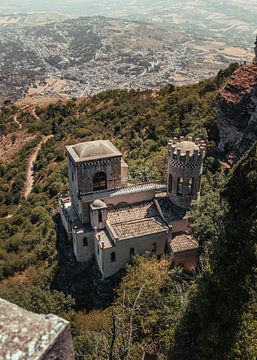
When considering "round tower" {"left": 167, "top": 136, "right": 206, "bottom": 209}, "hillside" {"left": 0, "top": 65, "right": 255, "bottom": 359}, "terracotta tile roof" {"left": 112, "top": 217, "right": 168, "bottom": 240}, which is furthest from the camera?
"round tower" {"left": 167, "top": 136, "right": 206, "bottom": 209}

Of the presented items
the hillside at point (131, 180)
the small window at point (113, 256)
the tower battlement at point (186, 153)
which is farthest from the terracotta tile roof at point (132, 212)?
the tower battlement at point (186, 153)

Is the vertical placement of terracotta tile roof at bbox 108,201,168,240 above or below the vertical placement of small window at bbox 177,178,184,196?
below

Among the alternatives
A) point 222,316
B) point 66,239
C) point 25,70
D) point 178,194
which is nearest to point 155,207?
point 178,194

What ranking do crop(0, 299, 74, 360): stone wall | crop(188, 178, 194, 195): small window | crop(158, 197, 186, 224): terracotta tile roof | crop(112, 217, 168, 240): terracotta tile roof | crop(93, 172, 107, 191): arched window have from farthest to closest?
crop(93, 172, 107, 191): arched window, crop(188, 178, 194, 195): small window, crop(158, 197, 186, 224): terracotta tile roof, crop(112, 217, 168, 240): terracotta tile roof, crop(0, 299, 74, 360): stone wall

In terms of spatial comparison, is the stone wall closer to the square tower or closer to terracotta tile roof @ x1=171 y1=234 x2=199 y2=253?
terracotta tile roof @ x1=171 y1=234 x2=199 y2=253

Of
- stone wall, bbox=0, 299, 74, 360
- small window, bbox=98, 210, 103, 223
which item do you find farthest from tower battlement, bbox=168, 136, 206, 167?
stone wall, bbox=0, 299, 74, 360

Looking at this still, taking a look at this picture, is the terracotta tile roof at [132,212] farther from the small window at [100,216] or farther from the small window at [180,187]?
the small window at [180,187]

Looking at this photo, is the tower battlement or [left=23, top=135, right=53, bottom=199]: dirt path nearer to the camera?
the tower battlement

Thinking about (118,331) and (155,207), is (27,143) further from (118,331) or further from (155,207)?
(118,331)

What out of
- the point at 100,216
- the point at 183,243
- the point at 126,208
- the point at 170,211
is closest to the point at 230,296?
the point at 183,243
